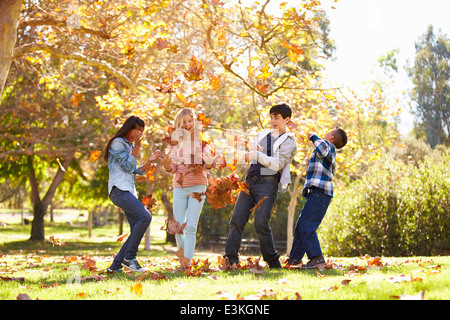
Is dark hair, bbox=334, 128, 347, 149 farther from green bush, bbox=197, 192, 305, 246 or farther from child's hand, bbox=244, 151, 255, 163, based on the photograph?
green bush, bbox=197, 192, 305, 246

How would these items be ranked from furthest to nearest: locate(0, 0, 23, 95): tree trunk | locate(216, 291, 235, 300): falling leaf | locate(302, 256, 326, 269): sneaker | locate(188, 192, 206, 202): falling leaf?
locate(0, 0, 23, 95): tree trunk, locate(302, 256, 326, 269): sneaker, locate(188, 192, 206, 202): falling leaf, locate(216, 291, 235, 300): falling leaf

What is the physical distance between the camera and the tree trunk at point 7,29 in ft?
21.9

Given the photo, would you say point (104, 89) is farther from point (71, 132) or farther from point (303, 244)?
point (303, 244)

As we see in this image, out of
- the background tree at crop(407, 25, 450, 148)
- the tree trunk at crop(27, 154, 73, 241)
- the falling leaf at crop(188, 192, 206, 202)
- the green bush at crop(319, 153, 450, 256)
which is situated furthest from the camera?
the background tree at crop(407, 25, 450, 148)

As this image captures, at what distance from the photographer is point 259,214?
566cm

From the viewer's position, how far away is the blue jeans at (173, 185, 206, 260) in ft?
19.6

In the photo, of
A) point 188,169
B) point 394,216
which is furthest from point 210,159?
point 394,216

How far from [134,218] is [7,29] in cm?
344

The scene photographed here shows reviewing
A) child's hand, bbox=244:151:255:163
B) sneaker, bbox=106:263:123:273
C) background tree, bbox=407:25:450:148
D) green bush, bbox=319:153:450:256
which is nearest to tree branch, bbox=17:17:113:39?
child's hand, bbox=244:151:255:163

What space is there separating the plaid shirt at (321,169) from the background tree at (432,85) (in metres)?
35.3

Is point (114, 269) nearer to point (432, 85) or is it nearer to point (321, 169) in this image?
point (321, 169)

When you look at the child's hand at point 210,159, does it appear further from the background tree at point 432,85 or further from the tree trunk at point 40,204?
the background tree at point 432,85

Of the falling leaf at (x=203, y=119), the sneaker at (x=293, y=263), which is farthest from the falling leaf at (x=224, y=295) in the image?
the falling leaf at (x=203, y=119)

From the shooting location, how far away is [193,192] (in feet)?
19.3
